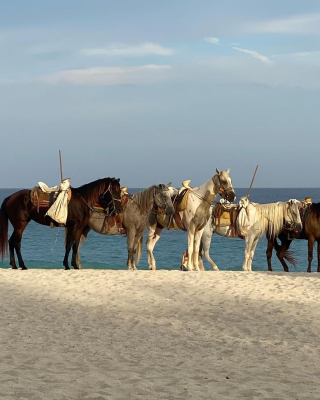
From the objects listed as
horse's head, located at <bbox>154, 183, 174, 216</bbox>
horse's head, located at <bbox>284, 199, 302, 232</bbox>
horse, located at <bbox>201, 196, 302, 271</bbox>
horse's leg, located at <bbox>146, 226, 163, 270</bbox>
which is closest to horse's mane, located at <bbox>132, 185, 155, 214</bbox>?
horse's head, located at <bbox>154, 183, 174, 216</bbox>

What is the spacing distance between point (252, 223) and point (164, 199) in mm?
2962

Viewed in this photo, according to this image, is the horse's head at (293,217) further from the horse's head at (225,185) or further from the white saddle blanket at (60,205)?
the white saddle blanket at (60,205)

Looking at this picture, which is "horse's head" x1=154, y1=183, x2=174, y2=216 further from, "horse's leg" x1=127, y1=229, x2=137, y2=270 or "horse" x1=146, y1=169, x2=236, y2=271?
"horse's leg" x1=127, y1=229, x2=137, y2=270

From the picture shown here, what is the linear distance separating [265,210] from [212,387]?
10213 millimetres

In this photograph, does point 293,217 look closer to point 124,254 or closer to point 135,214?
point 135,214

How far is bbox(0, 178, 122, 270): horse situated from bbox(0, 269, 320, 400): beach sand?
3.26 ft

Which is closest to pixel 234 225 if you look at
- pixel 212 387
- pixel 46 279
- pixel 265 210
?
pixel 265 210

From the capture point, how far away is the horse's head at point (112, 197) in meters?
14.8

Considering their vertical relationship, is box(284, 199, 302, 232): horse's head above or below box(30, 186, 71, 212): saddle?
below

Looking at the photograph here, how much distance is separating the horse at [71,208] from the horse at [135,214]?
11.5 inches

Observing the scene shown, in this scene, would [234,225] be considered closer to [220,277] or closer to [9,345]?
[220,277]

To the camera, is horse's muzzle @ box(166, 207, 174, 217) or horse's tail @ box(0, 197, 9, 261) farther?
horse's tail @ box(0, 197, 9, 261)

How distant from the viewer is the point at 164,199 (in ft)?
47.5

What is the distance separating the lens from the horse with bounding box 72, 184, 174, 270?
14.6 metres
